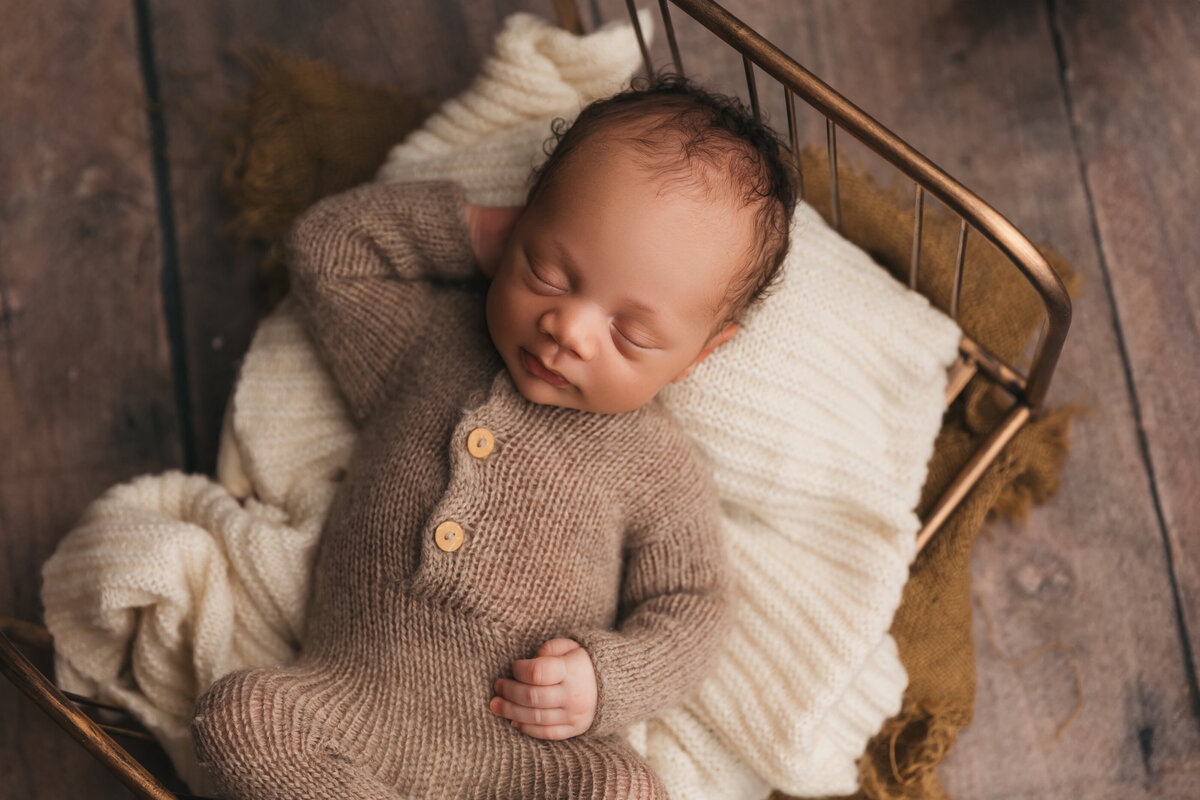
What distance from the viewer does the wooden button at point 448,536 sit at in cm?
110

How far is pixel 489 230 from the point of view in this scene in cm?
125

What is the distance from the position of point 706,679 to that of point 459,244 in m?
0.62

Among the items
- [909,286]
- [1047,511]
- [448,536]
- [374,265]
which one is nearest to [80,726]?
[448,536]

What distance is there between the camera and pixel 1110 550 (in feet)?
4.94

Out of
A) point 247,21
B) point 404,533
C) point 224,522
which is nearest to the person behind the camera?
point 404,533

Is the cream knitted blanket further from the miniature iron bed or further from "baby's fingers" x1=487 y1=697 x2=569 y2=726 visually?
"baby's fingers" x1=487 y1=697 x2=569 y2=726

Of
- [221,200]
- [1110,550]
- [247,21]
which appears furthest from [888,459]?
[247,21]

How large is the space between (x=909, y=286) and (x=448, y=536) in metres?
0.71

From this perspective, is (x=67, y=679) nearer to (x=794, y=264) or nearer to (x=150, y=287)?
(x=150, y=287)

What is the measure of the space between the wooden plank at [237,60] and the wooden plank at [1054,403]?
1.11 feet

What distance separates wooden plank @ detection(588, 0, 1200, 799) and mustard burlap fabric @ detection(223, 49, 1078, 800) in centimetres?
8

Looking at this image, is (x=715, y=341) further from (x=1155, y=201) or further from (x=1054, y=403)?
(x=1155, y=201)

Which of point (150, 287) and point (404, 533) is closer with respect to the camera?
point (404, 533)

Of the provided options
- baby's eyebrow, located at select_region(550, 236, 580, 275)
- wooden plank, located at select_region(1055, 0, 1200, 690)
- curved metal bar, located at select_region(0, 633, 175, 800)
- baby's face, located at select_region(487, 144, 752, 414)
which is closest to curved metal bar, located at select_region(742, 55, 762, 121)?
baby's face, located at select_region(487, 144, 752, 414)
